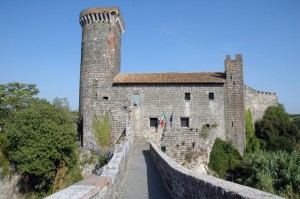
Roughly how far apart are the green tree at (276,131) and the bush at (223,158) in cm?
552

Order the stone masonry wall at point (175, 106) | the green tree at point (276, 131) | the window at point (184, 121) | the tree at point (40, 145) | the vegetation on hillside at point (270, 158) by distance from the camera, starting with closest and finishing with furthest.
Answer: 1. the vegetation on hillside at point (270, 158)
2. the tree at point (40, 145)
3. the stone masonry wall at point (175, 106)
4. the window at point (184, 121)
5. the green tree at point (276, 131)

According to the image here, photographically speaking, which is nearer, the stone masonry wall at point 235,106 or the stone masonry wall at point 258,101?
the stone masonry wall at point 235,106

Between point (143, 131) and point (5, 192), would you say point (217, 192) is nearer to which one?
point (143, 131)

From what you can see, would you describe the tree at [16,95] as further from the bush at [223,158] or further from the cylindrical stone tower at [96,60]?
the bush at [223,158]

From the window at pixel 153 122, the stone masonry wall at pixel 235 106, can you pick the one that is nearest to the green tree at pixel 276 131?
the stone masonry wall at pixel 235 106

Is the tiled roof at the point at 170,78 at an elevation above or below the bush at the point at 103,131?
above

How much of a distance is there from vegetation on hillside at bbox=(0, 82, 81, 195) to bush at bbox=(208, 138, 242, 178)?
1189 cm

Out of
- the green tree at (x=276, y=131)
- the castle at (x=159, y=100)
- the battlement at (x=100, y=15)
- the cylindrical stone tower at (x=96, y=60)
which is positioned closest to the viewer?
the castle at (x=159, y=100)

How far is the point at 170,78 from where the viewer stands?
2902cm

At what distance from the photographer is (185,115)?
27938 millimetres

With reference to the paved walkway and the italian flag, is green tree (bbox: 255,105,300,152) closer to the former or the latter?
the italian flag

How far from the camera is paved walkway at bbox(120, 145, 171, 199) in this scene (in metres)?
9.85

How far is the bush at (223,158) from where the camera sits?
25.0m

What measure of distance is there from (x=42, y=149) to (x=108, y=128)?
6.68 metres
